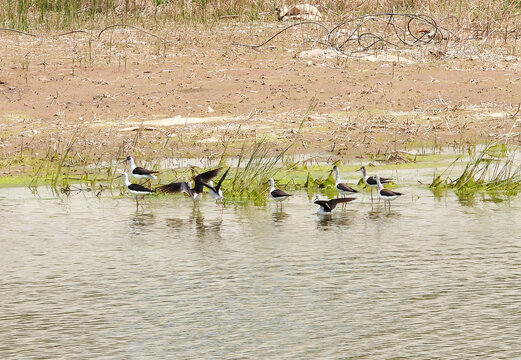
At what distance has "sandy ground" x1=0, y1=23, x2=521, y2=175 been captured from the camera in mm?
14047

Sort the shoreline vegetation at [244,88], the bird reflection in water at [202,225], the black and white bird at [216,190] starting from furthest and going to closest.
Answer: the shoreline vegetation at [244,88] < the black and white bird at [216,190] < the bird reflection in water at [202,225]

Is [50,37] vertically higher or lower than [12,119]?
higher

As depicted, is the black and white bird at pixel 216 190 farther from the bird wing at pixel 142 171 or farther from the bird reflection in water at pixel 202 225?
the bird wing at pixel 142 171

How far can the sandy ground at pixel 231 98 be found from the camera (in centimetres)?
1405

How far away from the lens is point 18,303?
277 inches

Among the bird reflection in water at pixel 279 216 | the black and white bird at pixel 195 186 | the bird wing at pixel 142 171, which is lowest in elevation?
the bird reflection in water at pixel 279 216

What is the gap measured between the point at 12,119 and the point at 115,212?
16.1ft

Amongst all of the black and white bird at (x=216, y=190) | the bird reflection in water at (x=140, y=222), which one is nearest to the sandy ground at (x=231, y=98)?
the black and white bird at (x=216, y=190)

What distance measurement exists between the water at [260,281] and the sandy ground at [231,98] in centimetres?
303

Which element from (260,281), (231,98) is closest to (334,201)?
(260,281)

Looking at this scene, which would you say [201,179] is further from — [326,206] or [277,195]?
[326,206]

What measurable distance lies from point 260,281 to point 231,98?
27.3ft

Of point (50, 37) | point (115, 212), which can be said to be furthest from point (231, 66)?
point (115, 212)

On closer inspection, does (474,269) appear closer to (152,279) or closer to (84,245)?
(152,279)
